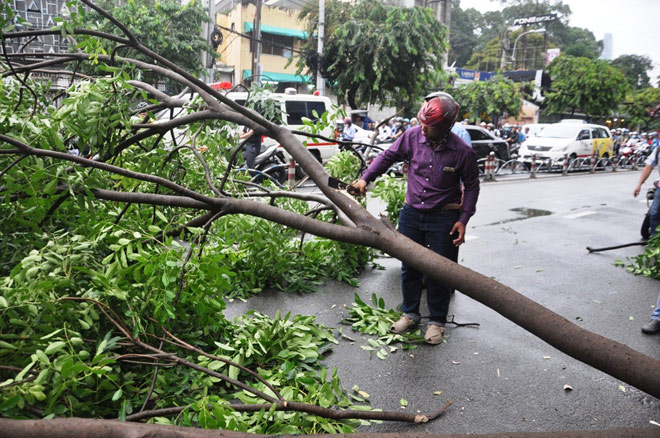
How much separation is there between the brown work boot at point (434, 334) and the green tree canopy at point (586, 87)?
36627 mm

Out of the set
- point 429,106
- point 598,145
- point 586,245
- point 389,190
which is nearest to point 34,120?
point 429,106

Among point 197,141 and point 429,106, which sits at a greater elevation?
point 429,106

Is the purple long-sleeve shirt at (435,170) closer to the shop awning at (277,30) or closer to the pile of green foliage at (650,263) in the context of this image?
the pile of green foliage at (650,263)

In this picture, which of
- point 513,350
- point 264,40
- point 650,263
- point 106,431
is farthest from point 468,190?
point 264,40

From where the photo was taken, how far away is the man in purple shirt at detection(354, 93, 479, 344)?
4531 millimetres

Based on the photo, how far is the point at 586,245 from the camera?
9164 mm

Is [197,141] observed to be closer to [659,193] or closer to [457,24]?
[659,193]

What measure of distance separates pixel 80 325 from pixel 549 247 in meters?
7.68

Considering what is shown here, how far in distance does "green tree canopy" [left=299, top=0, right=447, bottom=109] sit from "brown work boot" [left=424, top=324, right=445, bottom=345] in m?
15.0

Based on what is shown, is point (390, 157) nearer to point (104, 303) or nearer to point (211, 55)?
point (104, 303)

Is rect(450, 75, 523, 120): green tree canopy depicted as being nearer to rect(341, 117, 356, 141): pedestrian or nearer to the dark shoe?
rect(341, 117, 356, 141): pedestrian

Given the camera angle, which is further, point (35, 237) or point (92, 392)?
point (35, 237)

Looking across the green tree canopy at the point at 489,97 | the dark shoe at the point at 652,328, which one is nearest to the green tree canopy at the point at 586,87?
the green tree canopy at the point at 489,97

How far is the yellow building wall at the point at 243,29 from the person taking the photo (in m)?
35.6
